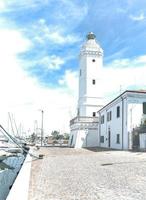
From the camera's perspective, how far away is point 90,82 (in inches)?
2098

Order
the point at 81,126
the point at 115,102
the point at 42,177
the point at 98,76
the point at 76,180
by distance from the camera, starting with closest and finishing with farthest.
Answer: the point at 76,180, the point at 42,177, the point at 115,102, the point at 81,126, the point at 98,76

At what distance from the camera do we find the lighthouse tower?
174 feet

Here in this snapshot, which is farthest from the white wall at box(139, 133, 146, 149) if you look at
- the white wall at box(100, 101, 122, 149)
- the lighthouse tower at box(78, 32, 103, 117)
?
the lighthouse tower at box(78, 32, 103, 117)

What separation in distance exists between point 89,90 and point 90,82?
4.10ft

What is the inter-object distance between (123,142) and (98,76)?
66.1ft

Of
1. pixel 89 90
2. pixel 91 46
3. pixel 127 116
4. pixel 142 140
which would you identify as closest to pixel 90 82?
pixel 89 90

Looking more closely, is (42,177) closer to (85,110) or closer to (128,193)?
(128,193)

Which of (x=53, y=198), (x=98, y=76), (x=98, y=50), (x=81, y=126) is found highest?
(x=98, y=50)

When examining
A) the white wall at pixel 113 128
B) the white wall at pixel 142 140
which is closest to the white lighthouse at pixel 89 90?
the white wall at pixel 113 128

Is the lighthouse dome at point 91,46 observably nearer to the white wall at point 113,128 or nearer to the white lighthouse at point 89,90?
the white lighthouse at point 89,90

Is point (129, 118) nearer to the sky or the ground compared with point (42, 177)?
nearer to the sky

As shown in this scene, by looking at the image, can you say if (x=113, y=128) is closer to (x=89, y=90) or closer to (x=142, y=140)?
(x=142, y=140)

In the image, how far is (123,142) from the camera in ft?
116

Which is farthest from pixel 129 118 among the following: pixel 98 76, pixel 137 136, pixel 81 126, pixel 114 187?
pixel 114 187
